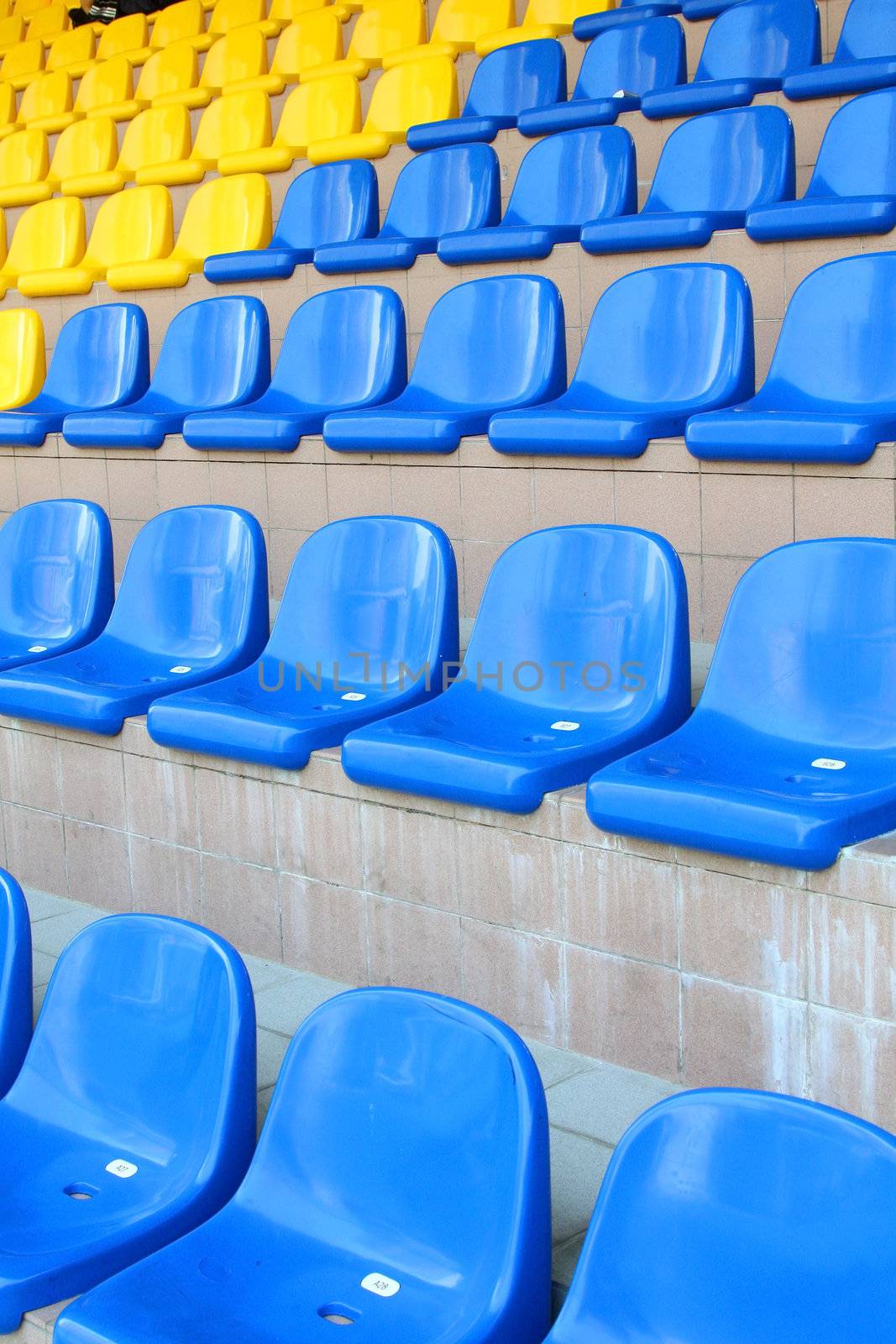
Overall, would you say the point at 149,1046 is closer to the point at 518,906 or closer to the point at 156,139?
the point at 518,906

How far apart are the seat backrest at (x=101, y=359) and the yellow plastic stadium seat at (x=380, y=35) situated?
1.85 meters

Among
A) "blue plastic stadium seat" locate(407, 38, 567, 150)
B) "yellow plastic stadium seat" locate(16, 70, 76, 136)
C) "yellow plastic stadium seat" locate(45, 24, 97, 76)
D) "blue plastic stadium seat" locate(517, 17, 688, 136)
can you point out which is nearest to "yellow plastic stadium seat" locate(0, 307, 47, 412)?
"blue plastic stadium seat" locate(407, 38, 567, 150)

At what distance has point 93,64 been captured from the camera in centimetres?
708

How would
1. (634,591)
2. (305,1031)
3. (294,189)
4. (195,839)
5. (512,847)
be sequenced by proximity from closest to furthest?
(305,1031) → (512,847) → (634,591) → (195,839) → (294,189)

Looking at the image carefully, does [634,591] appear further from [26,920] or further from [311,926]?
[26,920]

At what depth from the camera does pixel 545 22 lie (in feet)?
17.8

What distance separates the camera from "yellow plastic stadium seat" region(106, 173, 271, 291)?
15.9ft

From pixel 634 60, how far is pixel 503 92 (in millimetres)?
451

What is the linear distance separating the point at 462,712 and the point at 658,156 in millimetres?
2446

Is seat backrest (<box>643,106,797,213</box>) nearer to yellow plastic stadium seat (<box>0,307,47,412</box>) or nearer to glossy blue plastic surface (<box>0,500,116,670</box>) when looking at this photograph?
glossy blue plastic surface (<box>0,500,116,670</box>)

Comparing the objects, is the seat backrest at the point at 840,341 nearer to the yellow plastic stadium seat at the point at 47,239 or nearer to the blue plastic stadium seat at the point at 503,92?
the blue plastic stadium seat at the point at 503,92

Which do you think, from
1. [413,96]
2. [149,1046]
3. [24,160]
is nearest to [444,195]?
[413,96]

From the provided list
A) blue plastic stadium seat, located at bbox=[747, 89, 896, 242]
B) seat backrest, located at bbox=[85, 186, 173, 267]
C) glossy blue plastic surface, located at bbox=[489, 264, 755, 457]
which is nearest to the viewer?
glossy blue plastic surface, located at bbox=[489, 264, 755, 457]

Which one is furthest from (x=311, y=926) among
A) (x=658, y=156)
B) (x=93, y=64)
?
(x=93, y=64)
